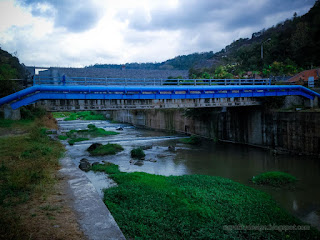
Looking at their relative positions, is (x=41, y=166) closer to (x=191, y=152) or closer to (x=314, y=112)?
(x=191, y=152)

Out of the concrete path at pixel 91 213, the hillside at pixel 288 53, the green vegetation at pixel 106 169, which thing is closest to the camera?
the concrete path at pixel 91 213

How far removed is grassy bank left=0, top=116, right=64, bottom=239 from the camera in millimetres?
5309

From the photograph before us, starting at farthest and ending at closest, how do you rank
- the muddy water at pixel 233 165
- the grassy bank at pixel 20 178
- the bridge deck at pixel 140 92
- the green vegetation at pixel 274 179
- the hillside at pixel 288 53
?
the hillside at pixel 288 53 → the bridge deck at pixel 140 92 → the green vegetation at pixel 274 179 → the muddy water at pixel 233 165 → the grassy bank at pixel 20 178

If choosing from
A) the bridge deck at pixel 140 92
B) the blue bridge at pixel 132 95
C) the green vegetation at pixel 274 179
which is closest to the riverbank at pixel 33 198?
the bridge deck at pixel 140 92

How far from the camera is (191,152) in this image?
2302cm

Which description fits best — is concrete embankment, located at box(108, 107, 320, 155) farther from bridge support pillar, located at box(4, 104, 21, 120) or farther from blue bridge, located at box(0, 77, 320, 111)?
bridge support pillar, located at box(4, 104, 21, 120)

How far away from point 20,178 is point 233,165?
14.9m

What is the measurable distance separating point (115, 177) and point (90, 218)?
6639 mm

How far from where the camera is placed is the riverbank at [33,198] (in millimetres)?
5324

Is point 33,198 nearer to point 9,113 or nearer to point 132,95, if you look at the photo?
point 9,113

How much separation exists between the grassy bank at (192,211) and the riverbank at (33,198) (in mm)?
1813

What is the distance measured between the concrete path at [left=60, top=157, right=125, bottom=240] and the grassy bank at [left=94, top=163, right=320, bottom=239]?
2.92 ft

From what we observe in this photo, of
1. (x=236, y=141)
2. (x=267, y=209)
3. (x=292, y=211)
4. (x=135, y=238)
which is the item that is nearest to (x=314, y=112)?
(x=236, y=141)

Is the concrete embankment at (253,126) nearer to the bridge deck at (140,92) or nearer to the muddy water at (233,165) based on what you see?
the muddy water at (233,165)
